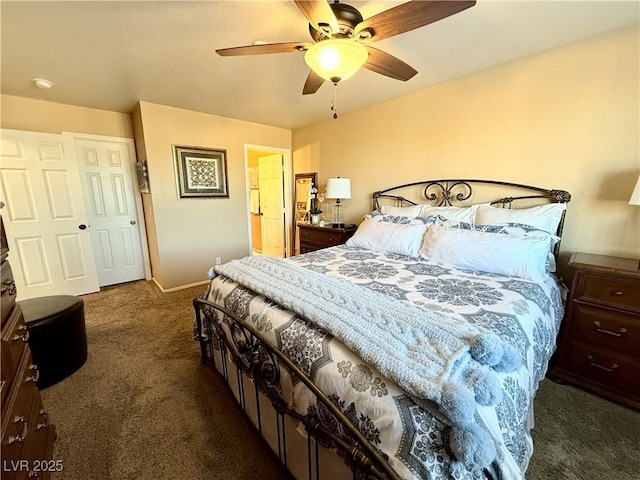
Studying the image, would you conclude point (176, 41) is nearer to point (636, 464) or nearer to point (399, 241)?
point (399, 241)

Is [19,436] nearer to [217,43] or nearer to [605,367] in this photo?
[217,43]

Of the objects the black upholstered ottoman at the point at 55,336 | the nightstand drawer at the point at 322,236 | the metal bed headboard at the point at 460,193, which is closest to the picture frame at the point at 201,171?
the nightstand drawer at the point at 322,236

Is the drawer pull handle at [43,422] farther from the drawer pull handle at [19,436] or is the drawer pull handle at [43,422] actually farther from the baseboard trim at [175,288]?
the baseboard trim at [175,288]

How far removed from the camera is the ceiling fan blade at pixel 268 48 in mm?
1484

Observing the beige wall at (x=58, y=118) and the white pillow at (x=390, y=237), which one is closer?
the white pillow at (x=390, y=237)

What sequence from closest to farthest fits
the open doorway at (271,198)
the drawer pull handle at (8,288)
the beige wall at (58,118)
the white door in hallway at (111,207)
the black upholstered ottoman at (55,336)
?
1. the drawer pull handle at (8,288)
2. the black upholstered ottoman at (55,336)
3. the beige wall at (58,118)
4. the white door in hallway at (111,207)
5. the open doorway at (271,198)

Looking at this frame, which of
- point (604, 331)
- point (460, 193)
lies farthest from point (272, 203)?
point (604, 331)

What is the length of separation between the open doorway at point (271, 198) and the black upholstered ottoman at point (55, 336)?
2559 millimetres

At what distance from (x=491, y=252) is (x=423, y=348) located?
4.20 feet

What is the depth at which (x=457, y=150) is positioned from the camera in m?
2.64

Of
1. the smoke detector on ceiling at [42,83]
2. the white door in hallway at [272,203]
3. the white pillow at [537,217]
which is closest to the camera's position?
the white pillow at [537,217]

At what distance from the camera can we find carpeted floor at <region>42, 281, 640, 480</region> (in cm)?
132

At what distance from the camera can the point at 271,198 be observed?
5000mm

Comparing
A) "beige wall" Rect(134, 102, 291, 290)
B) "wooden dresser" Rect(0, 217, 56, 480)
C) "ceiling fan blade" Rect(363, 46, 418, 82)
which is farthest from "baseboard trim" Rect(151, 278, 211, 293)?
"ceiling fan blade" Rect(363, 46, 418, 82)
